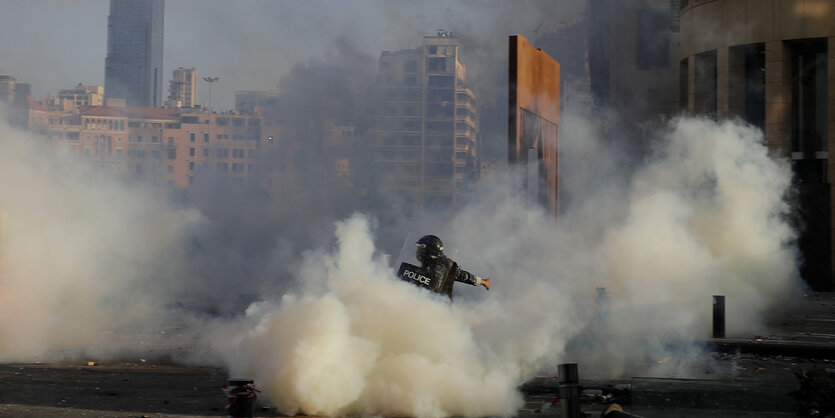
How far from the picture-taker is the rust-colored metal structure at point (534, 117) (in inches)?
838

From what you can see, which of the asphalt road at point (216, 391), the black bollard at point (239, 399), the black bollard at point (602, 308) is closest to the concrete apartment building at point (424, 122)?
the black bollard at point (602, 308)

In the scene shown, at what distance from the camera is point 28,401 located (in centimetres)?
1007

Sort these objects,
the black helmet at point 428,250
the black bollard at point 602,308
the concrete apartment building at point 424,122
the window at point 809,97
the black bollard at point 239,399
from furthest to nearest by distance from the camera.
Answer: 1. the concrete apartment building at point 424,122
2. the window at point 809,97
3. the black bollard at point 602,308
4. the black helmet at point 428,250
5. the black bollard at point 239,399

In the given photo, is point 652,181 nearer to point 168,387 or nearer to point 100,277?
point 100,277

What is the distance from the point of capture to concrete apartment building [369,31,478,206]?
41500 millimetres

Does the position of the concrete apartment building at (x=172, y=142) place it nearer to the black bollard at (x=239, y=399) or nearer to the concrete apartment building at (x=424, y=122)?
the concrete apartment building at (x=424, y=122)

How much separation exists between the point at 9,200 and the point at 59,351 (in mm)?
2482

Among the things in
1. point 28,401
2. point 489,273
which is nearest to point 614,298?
point 489,273

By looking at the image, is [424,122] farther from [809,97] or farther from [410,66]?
[809,97]

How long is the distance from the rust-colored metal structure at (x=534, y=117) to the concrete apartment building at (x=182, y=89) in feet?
66.2

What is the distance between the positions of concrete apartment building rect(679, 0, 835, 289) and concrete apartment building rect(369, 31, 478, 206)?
30.5 ft

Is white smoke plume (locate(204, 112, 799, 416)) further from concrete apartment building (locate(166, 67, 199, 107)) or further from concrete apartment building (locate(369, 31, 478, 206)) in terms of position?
concrete apartment building (locate(166, 67, 199, 107))

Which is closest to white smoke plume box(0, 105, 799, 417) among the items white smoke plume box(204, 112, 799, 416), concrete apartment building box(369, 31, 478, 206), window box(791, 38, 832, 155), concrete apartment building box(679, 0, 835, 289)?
white smoke plume box(204, 112, 799, 416)

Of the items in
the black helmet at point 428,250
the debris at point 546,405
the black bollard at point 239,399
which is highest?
the black helmet at point 428,250
